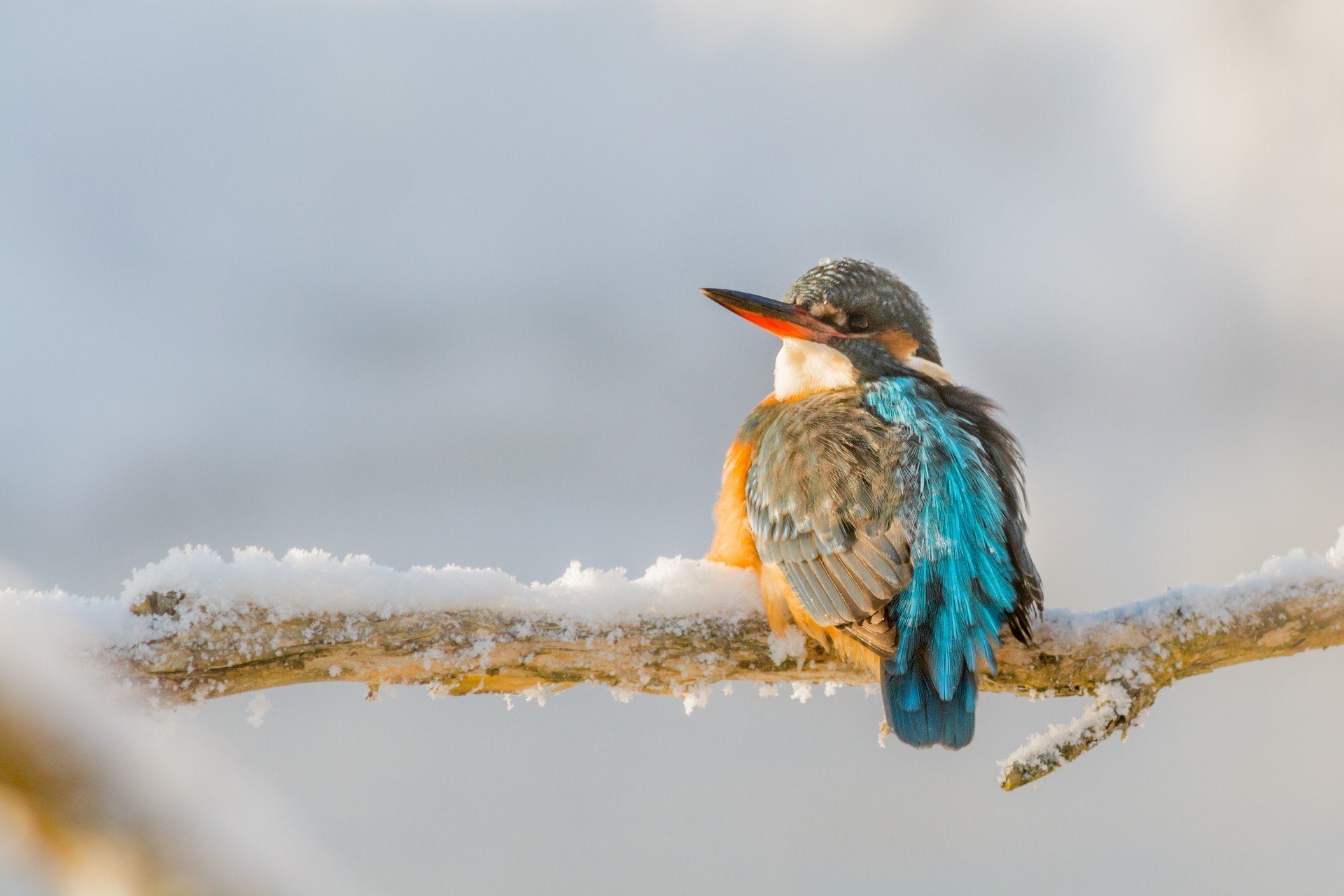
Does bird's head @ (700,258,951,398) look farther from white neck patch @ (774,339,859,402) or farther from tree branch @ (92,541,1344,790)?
tree branch @ (92,541,1344,790)

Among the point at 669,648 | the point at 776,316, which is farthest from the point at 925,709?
the point at 776,316

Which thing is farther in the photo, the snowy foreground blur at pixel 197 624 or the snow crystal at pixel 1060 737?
the snow crystal at pixel 1060 737

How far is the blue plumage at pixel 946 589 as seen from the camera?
1859 millimetres

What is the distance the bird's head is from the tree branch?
2.52 ft

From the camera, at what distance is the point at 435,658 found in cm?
187

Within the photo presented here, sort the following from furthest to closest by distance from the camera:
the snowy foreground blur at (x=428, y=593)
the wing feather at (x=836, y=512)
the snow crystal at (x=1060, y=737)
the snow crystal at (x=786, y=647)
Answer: the snow crystal at (x=786, y=647)
the wing feather at (x=836, y=512)
the snow crystal at (x=1060, y=737)
the snowy foreground blur at (x=428, y=593)

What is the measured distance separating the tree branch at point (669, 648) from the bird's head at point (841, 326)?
77 cm

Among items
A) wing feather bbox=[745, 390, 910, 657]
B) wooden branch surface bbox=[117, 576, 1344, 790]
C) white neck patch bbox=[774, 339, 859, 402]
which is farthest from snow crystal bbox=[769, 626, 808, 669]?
white neck patch bbox=[774, 339, 859, 402]

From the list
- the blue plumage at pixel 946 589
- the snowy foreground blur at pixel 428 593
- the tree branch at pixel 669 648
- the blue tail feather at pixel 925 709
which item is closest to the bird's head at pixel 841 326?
the blue plumage at pixel 946 589

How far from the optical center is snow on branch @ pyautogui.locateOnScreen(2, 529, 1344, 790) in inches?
68.7

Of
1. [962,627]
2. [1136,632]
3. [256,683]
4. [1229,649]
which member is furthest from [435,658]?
[1229,649]

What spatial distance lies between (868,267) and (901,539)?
3.26 feet

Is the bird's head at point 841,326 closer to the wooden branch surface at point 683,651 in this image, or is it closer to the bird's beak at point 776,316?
the bird's beak at point 776,316

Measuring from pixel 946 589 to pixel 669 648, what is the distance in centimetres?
57
